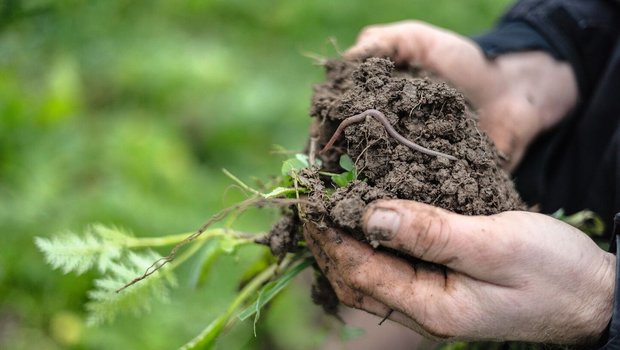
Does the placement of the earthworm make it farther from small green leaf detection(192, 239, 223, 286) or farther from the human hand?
small green leaf detection(192, 239, 223, 286)

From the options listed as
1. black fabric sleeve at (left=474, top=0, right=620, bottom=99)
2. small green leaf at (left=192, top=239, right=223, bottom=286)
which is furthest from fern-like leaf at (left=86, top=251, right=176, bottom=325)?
black fabric sleeve at (left=474, top=0, right=620, bottom=99)

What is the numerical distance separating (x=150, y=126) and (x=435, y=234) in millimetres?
2500

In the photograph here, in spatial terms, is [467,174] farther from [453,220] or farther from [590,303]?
[590,303]

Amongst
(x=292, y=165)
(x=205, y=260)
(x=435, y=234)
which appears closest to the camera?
(x=435, y=234)

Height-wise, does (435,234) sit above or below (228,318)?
above

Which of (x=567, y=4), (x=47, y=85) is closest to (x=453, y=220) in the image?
(x=567, y=4)

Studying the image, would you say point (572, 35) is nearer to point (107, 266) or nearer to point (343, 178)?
point (343, 178)

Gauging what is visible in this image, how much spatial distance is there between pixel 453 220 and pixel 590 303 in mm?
376

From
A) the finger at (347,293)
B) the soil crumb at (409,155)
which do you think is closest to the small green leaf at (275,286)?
the finger at (347,293)

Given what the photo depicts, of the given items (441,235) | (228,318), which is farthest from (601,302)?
(228,318)

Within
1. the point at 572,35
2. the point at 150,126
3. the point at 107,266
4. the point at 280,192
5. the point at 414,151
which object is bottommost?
the point at 150,126

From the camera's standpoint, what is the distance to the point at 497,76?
6.35 feet

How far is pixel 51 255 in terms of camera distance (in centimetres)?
144

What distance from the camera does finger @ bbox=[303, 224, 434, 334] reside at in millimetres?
1269
